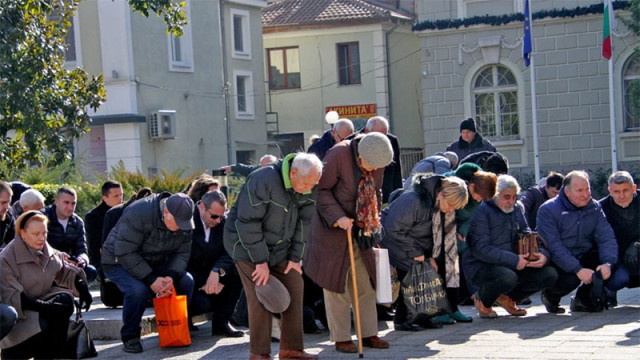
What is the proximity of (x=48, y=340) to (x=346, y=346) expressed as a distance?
248 centimetres

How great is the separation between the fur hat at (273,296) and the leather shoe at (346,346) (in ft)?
2.53

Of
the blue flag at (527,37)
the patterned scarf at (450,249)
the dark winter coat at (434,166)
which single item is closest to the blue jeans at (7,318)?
the patterned scarf at (450,249)

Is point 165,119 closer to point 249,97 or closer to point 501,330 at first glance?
point 249,97

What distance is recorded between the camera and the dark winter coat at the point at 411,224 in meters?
9.66

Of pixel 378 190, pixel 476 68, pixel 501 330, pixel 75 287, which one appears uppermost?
pixel 476 68

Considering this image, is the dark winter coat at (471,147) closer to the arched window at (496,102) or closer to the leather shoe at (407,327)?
the leather shoe at (407,327)

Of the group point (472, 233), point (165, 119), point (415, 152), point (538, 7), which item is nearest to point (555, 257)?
point (472, 233)

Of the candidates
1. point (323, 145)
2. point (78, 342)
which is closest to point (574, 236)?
point (323, 145)

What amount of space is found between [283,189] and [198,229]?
2.55m

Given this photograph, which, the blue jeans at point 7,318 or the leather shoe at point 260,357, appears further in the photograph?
the blue jeans at point 7,318

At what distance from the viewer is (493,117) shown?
97.0 feet

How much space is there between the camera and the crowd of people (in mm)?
8508

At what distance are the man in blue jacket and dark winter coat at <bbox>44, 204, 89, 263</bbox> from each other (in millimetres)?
4778

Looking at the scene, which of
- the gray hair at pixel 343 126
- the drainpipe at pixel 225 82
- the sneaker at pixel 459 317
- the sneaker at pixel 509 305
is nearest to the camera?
the sneaker at pixel 459 317
